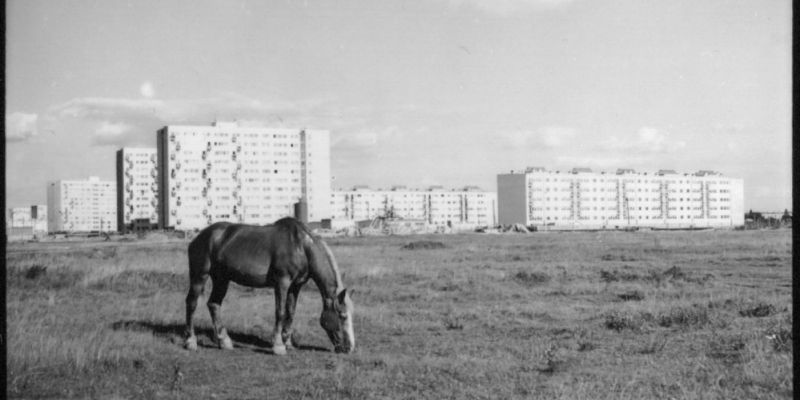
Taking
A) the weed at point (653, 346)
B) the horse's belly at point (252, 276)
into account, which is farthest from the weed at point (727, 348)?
the horse's belly at point (252, 276)

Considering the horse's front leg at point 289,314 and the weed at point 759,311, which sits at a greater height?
the horse's front leg at point 289,314

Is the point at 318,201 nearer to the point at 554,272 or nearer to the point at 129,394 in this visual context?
the point at 554,272

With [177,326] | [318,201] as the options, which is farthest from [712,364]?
[318,201]

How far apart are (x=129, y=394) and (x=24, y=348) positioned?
9.20ft

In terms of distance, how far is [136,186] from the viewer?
545ft

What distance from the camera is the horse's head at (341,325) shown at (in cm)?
1059

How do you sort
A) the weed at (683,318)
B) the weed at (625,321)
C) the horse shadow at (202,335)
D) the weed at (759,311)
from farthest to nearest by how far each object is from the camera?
1. the weed at (759,311)
2. the weed at (683,318)
3. the weed at (625,321)
4. the horse shadow at (202,335)

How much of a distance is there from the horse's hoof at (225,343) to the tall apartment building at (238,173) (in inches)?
5070

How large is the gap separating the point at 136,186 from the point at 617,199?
120903mm

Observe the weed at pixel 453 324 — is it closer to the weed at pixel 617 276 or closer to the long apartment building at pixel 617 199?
the weed at pixel 617 276

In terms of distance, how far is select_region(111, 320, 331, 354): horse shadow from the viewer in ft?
37.0

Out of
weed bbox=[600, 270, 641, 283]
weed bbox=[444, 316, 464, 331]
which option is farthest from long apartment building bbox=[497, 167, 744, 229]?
weed bbox=[444, 316, 464, 331]

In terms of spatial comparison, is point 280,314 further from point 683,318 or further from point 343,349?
point 683,318

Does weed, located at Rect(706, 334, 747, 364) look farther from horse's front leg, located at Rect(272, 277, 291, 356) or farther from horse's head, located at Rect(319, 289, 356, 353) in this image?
horse's front leg, located at Rect(272, 277, 291, 356)
